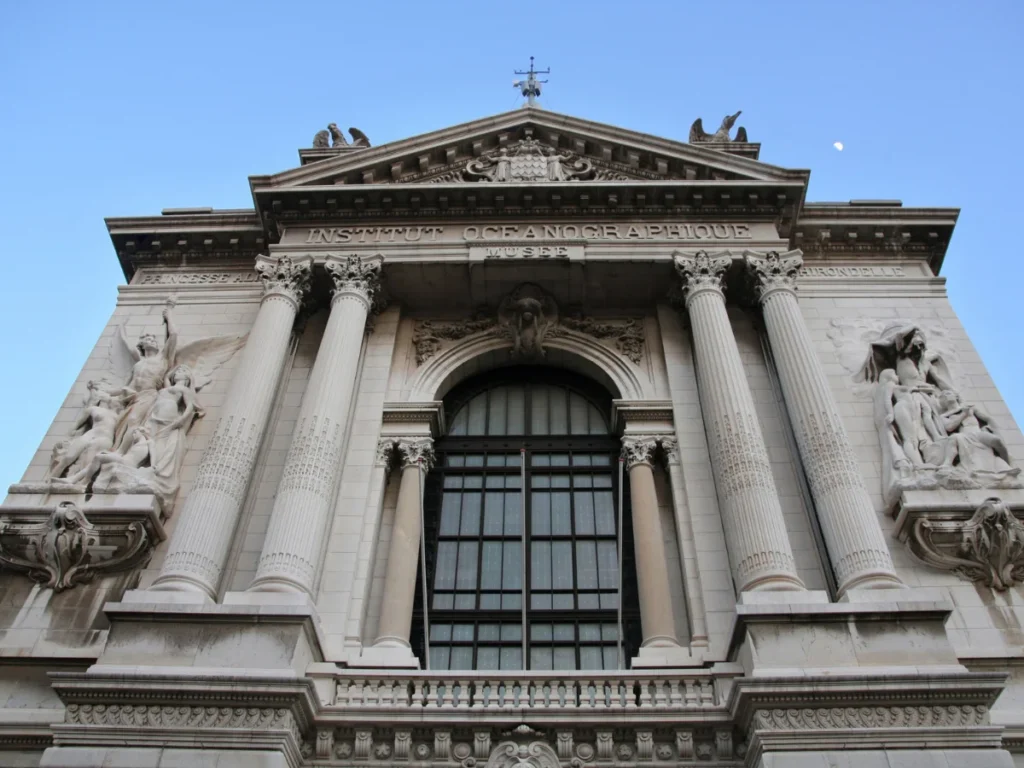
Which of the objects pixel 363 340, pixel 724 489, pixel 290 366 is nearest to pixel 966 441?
pixel 724 489

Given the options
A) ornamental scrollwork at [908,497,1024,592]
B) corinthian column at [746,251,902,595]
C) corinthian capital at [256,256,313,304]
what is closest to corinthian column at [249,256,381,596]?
corinthian capital at [256,256,313,304]

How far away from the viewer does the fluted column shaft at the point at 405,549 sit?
16392 mm

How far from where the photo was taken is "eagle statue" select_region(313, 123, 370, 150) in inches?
995

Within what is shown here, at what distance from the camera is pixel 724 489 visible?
16781mm

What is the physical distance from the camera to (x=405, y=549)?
693 inches

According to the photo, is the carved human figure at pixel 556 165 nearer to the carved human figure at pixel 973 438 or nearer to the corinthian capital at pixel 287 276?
the corinthian capital at pixel 287 276

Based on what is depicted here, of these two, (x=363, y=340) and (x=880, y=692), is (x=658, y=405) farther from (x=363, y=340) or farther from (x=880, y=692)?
(x=880, y=692)

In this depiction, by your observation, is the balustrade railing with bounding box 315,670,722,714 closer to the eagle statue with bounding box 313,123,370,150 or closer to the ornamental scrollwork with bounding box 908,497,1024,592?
the ornamental scrollwork with bounding box 908,497,1024,592

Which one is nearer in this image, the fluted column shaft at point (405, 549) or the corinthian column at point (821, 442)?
the corinthian column at point (821, 442)

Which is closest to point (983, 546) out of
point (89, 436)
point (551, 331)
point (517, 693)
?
point (517, 693)

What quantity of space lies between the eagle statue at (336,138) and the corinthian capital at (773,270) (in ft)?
35.8

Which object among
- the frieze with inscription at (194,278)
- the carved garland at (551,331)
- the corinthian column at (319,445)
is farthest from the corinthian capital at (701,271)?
the frieze with inscription at (194,278)

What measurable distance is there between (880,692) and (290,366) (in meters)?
13.5

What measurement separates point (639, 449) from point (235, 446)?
7954mm
